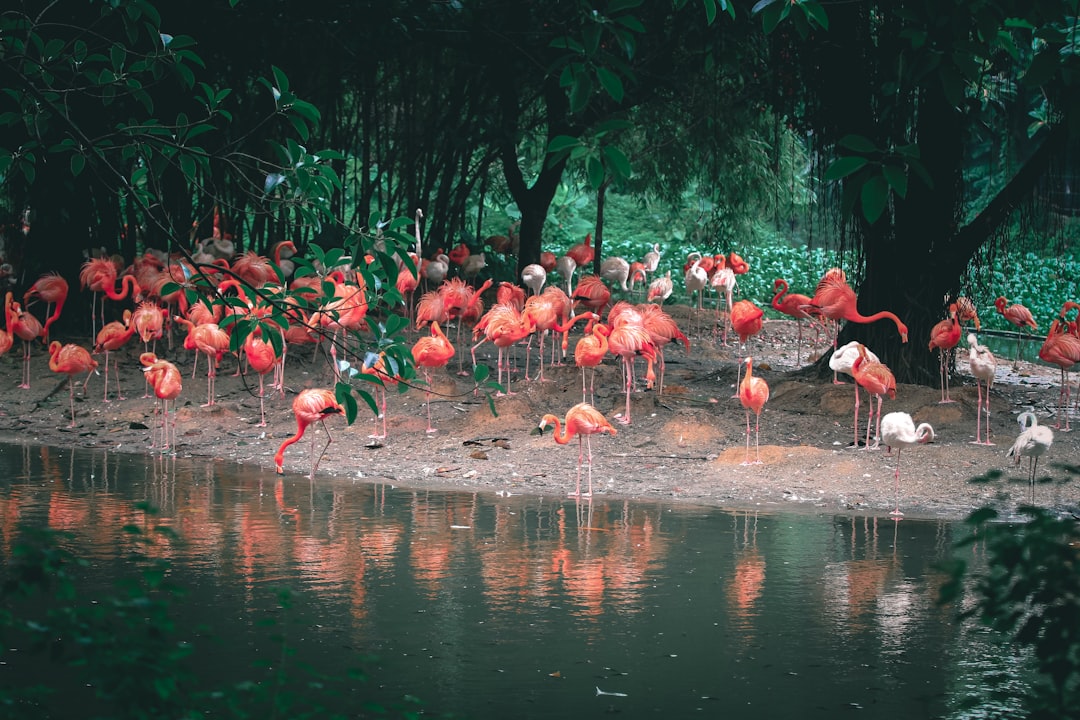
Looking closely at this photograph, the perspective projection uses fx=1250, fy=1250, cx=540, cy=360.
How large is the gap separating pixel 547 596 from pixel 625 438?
4.18 metres

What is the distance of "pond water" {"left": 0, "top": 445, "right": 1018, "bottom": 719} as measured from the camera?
451 cm

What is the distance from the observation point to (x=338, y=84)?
565 inches

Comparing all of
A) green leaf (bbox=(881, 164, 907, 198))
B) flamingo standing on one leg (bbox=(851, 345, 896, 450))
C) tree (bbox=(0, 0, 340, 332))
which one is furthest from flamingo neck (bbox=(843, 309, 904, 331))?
green leaf (bbox=(881, 164, 907, 198))

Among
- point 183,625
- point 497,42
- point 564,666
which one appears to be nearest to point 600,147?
point 564,666

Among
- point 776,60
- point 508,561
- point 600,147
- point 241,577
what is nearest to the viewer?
point 600,147

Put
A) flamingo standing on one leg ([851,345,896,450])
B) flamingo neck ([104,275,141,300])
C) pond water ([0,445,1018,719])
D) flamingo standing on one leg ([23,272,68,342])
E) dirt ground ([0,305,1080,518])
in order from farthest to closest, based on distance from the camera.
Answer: flamingo standing on one leg ([23,272,68,342]), flamingo neck ([104,275,141,300]), flamingo standing on one leg ([851,345,896,450]), dirt ground ([0,305,1080,518]), pond water ([0,445,1018,719])

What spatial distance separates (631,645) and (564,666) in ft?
1.31

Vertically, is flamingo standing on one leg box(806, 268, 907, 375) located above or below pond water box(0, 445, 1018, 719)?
above

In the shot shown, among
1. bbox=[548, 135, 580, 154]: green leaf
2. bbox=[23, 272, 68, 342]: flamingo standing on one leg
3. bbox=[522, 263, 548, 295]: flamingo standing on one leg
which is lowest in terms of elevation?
bbox=[548, 135, 580, 154]: green leaf

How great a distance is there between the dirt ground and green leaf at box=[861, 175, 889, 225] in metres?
4.45

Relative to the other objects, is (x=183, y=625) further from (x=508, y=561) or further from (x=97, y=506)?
(x=97, y=506)

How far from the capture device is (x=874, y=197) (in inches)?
121

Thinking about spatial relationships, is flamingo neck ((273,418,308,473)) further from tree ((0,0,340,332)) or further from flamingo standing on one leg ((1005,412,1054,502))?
flamingo standing on one leg ((1005,412,1054,502))

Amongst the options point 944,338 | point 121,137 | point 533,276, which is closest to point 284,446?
point 121,137
